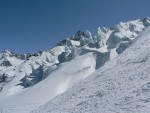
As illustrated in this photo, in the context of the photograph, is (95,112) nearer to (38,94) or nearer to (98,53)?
(38,94)

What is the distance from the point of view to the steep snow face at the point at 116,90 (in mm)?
25656

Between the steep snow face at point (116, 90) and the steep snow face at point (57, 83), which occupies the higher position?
the steep snow face at point (57, 83)

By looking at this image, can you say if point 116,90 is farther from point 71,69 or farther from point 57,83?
point 71,69

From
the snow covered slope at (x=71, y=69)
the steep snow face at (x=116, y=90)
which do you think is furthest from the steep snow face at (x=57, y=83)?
the steep snow face at (x=116, y=90)

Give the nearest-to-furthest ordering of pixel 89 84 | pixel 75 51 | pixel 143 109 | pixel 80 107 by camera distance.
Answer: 1. pixel 143 109
2. pixel 80 107
3. pixel 89 84
4. pixel 75 51

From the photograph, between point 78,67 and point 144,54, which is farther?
point 78,67

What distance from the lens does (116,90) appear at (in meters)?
31.5

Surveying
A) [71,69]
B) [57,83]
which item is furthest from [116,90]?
[71,69]

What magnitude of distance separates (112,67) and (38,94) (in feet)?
73.0

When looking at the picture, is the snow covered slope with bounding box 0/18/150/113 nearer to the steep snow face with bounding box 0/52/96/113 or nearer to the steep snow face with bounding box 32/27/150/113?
the steep snow face with bounding box 0/52/96/113

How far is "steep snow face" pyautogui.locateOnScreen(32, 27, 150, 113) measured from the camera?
2566 cm

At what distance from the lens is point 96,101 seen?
2991 cm

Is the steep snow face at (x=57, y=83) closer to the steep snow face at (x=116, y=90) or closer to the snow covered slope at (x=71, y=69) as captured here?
the snow covered slope at (x=71, y=69)

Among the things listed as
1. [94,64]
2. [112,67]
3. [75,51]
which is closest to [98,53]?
[94,64]
